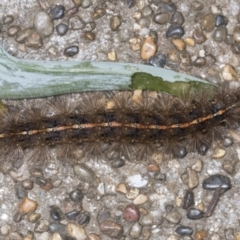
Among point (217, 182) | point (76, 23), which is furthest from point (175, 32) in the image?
point (217, 182)

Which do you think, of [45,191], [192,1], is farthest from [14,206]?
[192,1]

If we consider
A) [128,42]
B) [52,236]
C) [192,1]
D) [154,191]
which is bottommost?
[52,236]

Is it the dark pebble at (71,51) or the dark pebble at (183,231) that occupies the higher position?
the dark pebble at (71,51)

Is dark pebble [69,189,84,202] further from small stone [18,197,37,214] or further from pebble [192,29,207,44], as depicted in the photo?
pebble [192,29,207,44]

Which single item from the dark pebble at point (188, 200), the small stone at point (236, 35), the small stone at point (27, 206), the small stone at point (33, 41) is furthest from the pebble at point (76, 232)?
the small stone at point (236, 35)

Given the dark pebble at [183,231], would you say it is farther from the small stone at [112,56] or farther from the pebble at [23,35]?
the pebble at [23,35]

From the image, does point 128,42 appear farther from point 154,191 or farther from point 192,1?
point 154,191
